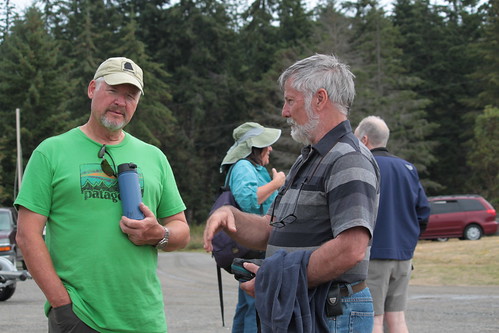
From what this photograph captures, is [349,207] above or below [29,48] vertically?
below

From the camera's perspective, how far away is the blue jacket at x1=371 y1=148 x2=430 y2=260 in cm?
632

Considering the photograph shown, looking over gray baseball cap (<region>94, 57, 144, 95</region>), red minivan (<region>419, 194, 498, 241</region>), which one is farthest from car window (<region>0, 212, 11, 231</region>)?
red minivan (<region>419, 194, 498, 241</region>)

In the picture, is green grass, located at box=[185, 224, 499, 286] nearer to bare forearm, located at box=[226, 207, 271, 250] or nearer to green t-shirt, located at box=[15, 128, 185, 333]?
bare forearm, located at box=[226, 207, 271, 250]

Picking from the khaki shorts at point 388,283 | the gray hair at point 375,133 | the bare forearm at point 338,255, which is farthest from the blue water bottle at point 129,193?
the gray hair at point 375,133

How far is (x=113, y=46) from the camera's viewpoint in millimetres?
59844

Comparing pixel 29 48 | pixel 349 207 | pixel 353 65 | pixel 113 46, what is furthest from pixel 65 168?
pixel 113 46

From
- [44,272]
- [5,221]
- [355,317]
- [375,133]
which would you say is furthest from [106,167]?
[5,221]

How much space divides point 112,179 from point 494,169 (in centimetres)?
5582

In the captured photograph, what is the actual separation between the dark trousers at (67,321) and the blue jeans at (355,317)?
1174 millimetres

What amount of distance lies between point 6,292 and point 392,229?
880 cm

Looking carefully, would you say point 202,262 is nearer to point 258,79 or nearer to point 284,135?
point 284,135

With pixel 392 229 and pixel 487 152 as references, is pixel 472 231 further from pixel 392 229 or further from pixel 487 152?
pixel 392 229

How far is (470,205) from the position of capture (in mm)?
31406

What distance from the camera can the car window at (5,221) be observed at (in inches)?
759
